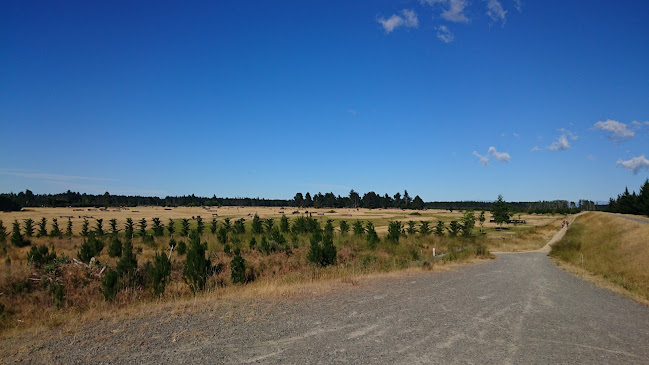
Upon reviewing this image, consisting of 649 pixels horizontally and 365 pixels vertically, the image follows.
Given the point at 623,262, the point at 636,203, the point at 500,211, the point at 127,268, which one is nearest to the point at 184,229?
the point at 127,268

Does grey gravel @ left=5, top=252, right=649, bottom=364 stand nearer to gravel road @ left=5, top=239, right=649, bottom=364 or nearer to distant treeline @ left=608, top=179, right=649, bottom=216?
gravel road @ left=5, top=239, right=649, bottom=364

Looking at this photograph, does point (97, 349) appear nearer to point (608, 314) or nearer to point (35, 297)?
point (35, 297)

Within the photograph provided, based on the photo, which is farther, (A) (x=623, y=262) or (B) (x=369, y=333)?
(A) (x=623, y=262)

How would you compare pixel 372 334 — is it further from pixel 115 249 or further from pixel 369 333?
pixel 115 249

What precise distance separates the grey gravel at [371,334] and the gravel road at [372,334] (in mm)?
20

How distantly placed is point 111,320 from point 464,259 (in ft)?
72.9

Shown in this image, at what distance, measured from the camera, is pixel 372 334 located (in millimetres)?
7984

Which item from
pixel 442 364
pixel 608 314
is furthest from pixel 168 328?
pixel 608 314

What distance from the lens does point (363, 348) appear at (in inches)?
281

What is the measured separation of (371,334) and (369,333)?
0.07 meters

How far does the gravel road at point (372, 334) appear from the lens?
667 cm

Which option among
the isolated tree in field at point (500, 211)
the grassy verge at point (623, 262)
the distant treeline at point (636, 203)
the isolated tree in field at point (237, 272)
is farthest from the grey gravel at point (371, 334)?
the distant treeline at point (636, 203)

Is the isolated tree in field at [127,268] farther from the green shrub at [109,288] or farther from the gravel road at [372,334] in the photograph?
the gravel road at [372,334]

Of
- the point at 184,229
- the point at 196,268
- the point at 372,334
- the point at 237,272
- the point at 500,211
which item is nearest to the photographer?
the point at 372,334
